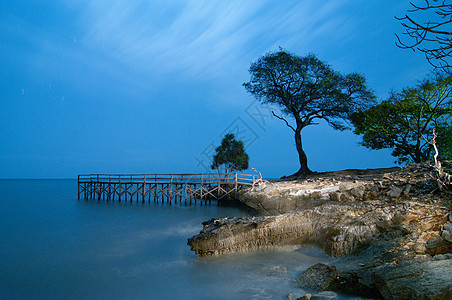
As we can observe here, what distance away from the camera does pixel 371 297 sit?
6.11 m

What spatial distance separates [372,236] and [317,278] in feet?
8.85

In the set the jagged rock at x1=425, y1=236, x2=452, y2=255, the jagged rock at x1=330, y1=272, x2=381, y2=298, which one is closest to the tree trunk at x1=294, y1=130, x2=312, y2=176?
the jagged rock at x1=425, y1=236, x2=452, y2=255

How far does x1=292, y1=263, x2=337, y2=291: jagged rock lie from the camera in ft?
21.7

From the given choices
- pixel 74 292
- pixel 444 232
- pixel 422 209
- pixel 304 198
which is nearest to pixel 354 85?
pixel 304 198

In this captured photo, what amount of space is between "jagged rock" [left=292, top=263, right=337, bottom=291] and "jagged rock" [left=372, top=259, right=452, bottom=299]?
0.96 meters

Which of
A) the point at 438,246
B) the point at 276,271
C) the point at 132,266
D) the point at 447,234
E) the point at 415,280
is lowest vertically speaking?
the point at 132,266

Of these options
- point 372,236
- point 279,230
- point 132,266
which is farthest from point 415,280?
point 132,266

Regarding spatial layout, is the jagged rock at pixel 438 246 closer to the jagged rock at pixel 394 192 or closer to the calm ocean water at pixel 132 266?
the calm ocean water at pixel 132 266

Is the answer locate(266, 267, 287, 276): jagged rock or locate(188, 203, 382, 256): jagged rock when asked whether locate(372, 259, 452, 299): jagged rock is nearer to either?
locate(266, 267, 287, 276): jagged rock

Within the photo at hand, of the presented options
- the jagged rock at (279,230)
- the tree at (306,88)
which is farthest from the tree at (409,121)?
the jagged rock at (279,230)

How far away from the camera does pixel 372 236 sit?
841 centimetres

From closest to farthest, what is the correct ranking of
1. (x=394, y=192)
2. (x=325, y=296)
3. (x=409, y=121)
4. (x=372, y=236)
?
(x=325, y=296) < (x=372, y=236) < (x=394, y=192) < (x=409, y=121)

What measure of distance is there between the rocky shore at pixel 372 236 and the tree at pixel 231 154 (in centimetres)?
2364

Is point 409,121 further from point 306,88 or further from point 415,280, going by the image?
point 415,280
